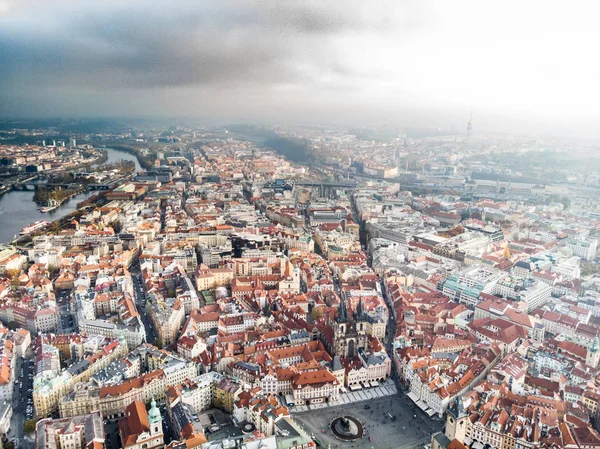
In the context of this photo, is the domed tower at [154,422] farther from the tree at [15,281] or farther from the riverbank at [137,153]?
the riverbank at [137,153]

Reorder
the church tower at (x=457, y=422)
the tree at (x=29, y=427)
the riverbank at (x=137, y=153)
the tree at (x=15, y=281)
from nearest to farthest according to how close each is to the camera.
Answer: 1. the church tower at (x=457, y=422)
2. the tree at (x=29, y=427)
3. the tree at (x=15, y=281)
4. the riverbank at (x=137, y=153)

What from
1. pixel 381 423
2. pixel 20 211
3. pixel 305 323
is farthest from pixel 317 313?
pixel 20 211

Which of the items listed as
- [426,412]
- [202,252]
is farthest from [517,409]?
[202,252]

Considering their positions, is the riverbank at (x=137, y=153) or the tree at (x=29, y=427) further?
the riverbank at (x=137, y=153)

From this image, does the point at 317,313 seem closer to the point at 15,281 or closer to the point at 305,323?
the point at 305,323

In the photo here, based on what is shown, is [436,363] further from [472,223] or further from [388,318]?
[472,223]

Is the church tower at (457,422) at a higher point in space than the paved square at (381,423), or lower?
higher

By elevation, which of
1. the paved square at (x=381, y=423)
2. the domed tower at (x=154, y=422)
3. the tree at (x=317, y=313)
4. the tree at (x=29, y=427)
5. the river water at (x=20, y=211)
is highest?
the domed tower at (x=154, y=422)

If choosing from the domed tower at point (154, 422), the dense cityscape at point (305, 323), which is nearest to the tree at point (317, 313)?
the dense cityscape at point (305, 323)
